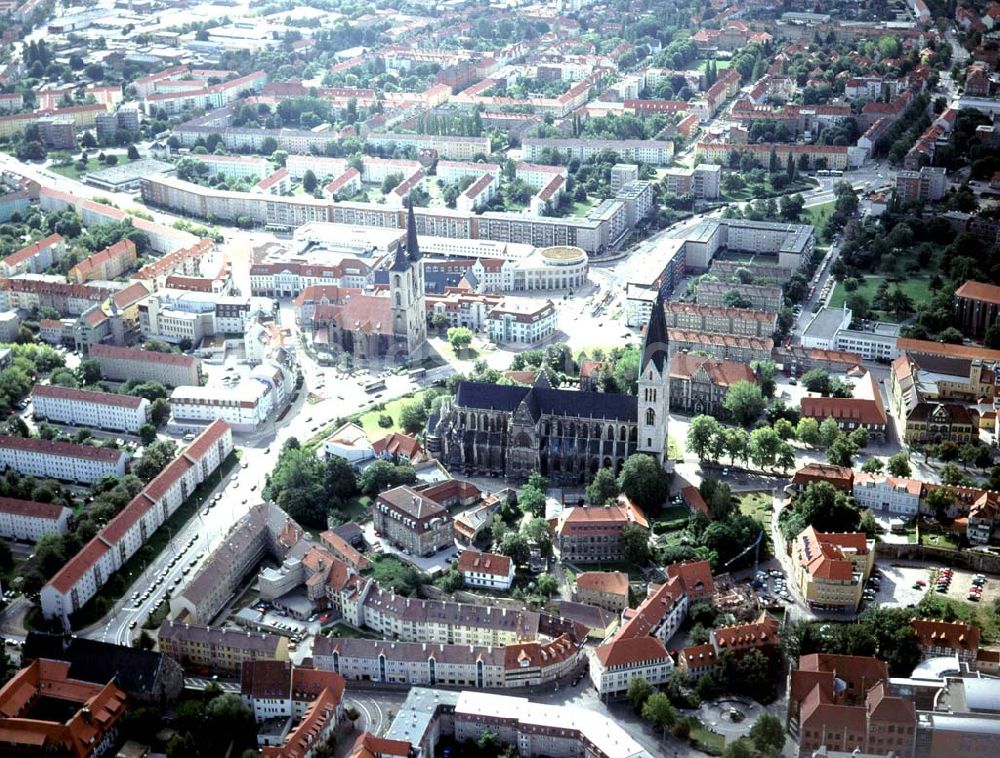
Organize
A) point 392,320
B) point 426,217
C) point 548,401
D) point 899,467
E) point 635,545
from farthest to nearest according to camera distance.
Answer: point 426,217 → point 392,320 → point 548,401 → point 899,467 → point 635,545

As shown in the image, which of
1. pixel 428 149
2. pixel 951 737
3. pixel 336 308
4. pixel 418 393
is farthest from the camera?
pixel 428 149

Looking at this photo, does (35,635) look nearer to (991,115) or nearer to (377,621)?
(377,621)

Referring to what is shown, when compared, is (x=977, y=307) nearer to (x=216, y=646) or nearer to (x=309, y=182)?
(x=216, y=646)

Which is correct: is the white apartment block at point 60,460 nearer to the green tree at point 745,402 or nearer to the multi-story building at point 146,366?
the multi-story building at point 146,366

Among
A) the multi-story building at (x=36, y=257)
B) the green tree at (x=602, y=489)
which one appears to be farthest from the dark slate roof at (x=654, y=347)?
the multi-story building at (x=36, y=257)

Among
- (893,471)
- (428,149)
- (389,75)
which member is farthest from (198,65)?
(893,471)

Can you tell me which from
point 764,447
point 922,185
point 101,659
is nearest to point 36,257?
point 101,659
